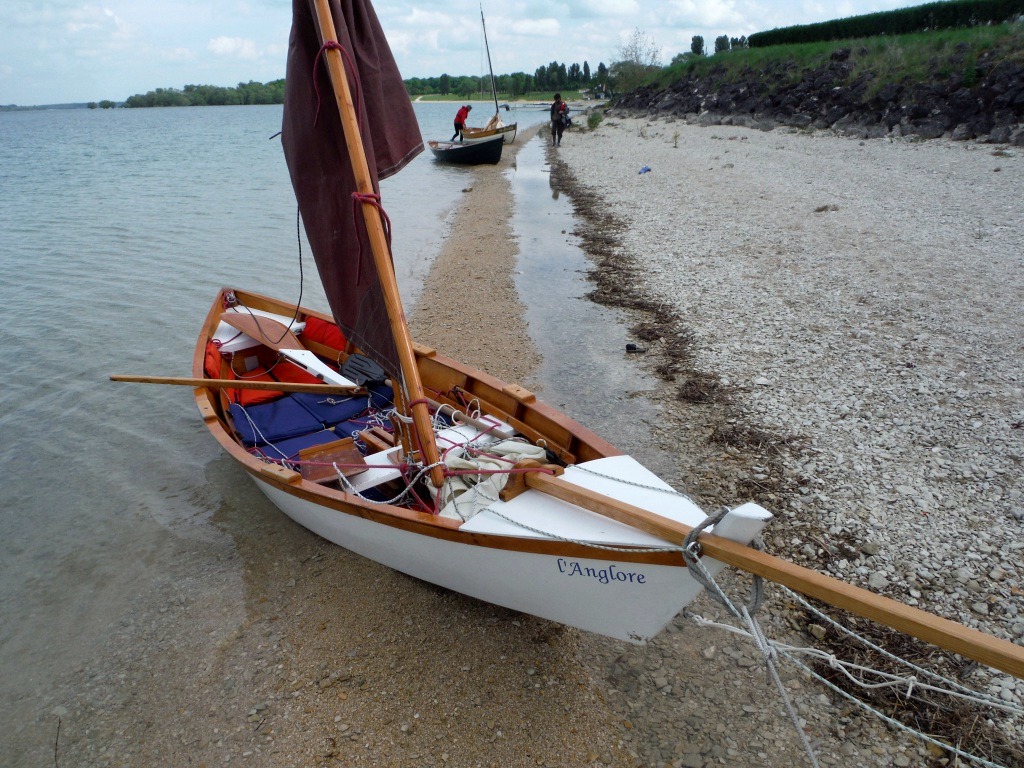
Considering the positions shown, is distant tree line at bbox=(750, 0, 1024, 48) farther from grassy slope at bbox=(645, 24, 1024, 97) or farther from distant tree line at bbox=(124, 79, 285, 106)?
distant tree line at bbox=(124, 79, 285, 106)

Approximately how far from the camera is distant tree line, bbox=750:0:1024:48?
91.9 ft

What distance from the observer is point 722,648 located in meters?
4.24

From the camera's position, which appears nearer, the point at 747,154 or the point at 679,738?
the point at 679,738

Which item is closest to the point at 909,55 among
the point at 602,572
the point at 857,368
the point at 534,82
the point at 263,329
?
the point at 857,368

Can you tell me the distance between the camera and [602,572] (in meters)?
3.29

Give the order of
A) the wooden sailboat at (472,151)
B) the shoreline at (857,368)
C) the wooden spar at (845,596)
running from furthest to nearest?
the wooden sailboat at (472,151) → the shoreline at (857,368) → the wooden spar at (845,596)

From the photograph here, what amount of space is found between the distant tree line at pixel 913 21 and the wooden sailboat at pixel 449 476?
114 ft

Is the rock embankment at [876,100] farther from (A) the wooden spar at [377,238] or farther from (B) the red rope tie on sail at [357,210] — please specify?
(A) the wooden spar at [377,238]

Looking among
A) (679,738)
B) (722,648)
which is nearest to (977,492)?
(722,648)

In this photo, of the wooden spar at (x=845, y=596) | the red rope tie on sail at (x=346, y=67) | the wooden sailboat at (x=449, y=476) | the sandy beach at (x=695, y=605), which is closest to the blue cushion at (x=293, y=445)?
the wooden sailboat at (x=449, y=476)

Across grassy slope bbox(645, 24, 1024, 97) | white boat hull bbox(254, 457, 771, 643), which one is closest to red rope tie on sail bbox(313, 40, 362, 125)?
white boat hull bbox(254, 457, 771, 643)

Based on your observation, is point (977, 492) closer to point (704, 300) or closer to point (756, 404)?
point (756, 404)

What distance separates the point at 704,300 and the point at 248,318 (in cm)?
715

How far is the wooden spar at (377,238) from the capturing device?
405 centimetres
